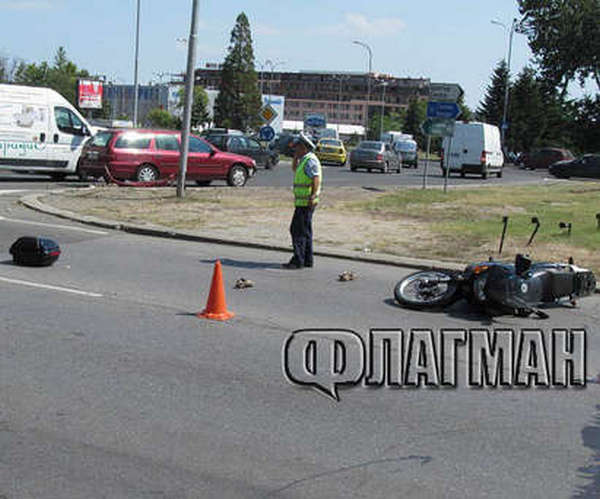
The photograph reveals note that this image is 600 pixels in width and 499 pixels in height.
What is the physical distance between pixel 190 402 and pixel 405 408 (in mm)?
1392

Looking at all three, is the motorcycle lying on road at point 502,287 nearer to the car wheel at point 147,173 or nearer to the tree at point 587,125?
the car wheel at point 147,173

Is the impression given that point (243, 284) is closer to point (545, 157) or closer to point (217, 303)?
point (217, 303)

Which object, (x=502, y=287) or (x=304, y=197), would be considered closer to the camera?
(x=502, y=287)

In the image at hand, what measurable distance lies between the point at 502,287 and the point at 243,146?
29933 millimetres

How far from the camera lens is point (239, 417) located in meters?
5.29

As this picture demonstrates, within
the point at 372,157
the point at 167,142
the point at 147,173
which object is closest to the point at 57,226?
the point at 147,173

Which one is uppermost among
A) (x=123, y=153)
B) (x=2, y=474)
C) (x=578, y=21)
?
(x=578, y=21)

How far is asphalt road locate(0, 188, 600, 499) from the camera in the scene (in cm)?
438

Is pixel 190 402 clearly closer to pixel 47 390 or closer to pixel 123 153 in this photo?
pixel 47 390

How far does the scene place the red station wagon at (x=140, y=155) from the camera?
22578mm

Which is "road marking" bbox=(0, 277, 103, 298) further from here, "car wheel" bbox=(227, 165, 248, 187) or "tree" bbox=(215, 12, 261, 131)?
"tree" bbox=(215, 12, 261, 131)

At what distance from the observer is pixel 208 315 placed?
802 cm

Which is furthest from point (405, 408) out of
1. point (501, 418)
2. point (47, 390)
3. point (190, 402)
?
point (47, 390)

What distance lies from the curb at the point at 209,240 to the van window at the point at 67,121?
6.25 m
